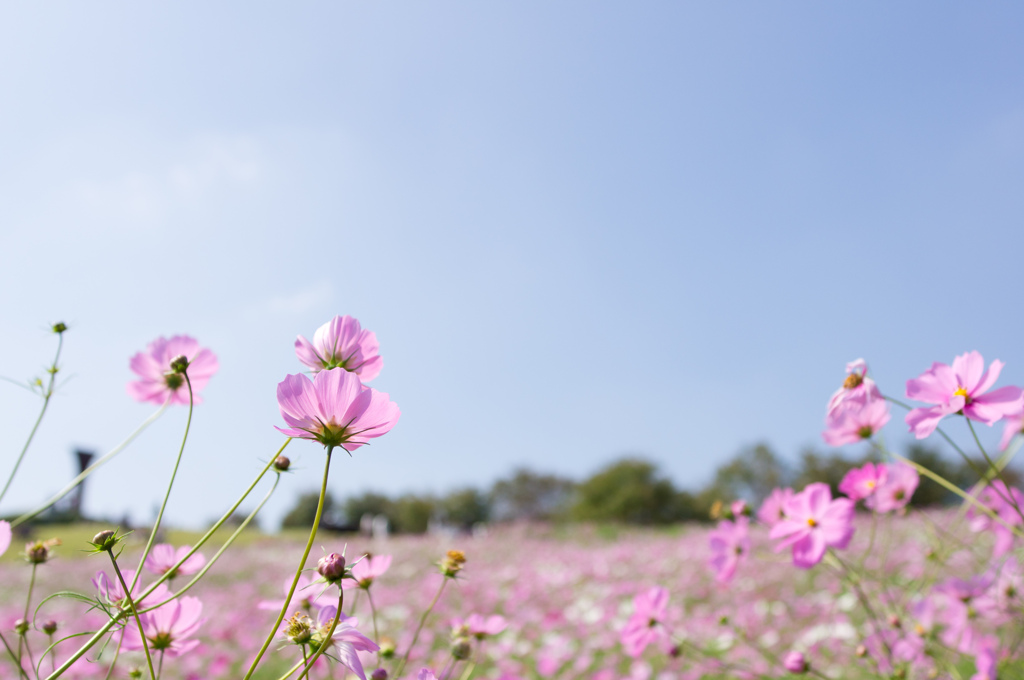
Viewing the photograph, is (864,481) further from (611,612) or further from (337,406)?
(611,612)

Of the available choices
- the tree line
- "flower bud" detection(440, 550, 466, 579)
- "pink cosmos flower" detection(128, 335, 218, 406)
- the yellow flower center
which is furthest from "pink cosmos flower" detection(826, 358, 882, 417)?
the tree line

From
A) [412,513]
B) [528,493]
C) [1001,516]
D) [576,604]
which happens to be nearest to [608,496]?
[528,493]

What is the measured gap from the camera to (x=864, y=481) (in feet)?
3.43

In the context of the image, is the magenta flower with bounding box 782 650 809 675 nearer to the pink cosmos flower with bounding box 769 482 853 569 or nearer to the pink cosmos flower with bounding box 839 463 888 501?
the pink cosmos flower with bounding box 769 482 853 569

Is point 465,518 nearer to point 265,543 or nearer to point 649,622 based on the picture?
point 265,543

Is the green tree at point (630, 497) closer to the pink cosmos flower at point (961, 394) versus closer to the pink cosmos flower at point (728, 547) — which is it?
the pink cosmos flower at point (728, 547)

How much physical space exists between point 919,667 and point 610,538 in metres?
9.60

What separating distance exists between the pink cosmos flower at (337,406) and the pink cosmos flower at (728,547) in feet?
3.05

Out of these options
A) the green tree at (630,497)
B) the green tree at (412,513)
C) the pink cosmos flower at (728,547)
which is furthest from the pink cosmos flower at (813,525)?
the green tree at (412,513)

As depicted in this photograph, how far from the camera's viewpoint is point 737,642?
2.67 metres

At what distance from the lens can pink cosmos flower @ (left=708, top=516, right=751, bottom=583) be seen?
4.00ft

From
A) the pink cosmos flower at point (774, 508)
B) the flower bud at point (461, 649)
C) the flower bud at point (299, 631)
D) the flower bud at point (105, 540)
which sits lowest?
the flower bud at point (461, 649)

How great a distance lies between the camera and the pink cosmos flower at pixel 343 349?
1.98 ft

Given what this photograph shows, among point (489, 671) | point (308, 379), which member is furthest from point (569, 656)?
point (308, 379)
